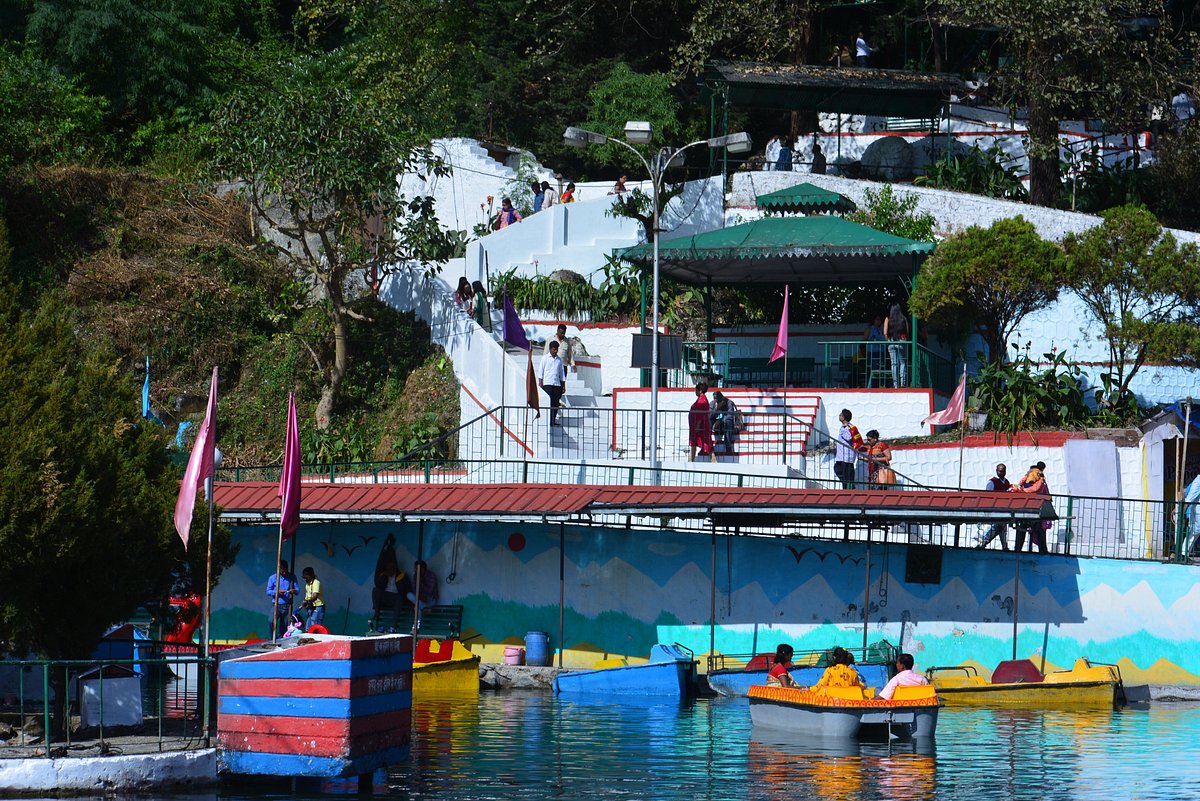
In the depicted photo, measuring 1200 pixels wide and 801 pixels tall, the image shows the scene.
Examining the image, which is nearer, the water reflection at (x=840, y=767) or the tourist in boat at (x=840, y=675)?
the water reflection at (x=840, y=767)

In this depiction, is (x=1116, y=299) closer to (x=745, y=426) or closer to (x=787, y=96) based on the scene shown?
(x=745, y=426)

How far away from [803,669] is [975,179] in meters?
20.4

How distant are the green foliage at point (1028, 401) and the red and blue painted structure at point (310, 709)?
54.5 ft

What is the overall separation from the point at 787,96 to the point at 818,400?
1170 centimetres

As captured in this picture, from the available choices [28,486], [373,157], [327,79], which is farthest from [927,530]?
[327,79]

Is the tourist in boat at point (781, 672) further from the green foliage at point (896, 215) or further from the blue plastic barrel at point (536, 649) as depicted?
the green foliage at point (896, 215)

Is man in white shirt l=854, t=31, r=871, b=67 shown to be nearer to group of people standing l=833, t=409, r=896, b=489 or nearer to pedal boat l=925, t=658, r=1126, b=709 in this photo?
group of people standing l=833, t=409, r=896, b=489

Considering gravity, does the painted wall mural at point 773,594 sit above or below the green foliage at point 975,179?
below

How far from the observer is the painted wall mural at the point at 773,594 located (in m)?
→ 26.4

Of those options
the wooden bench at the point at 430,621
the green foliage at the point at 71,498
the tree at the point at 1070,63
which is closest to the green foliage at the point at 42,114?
the wooden bench at the point at 430,621

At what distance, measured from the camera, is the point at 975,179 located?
40.8 meters

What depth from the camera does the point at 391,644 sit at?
17.2 metres

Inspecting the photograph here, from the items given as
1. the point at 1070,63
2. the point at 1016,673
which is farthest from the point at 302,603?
the point at 1070,63

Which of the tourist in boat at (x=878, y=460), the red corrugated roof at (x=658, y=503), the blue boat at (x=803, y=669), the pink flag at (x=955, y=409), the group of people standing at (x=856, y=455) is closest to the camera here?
the blue boat at (x=803, y=669)
